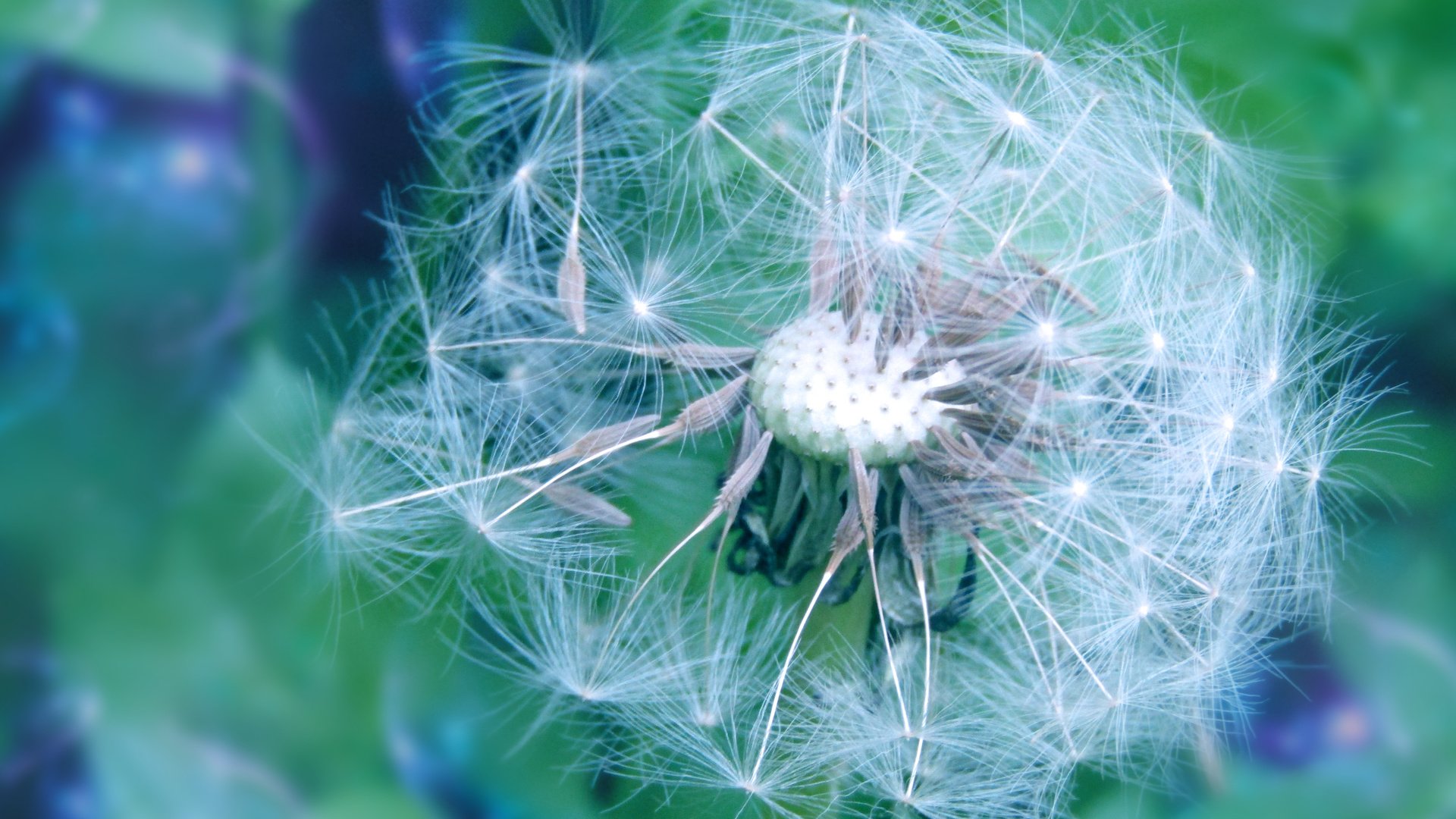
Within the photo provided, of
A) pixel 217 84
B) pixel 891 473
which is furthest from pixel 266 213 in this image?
pixel 891 473

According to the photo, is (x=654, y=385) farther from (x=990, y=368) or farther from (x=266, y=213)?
(x=266, y=213)

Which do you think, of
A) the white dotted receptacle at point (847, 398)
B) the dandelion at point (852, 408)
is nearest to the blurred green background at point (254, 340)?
the dandelion at point (852, 408)

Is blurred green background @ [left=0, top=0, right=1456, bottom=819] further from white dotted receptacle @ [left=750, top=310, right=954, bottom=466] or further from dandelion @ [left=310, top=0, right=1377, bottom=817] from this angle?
white dotted receptacle @ [left=750, top=310, right=954, bottom=466]

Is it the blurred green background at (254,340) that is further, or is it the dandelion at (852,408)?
the blurred green background at (254,340)

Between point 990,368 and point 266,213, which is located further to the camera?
point 266,213

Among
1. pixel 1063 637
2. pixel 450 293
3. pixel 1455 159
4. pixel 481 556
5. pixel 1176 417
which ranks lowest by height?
pixel 481 556

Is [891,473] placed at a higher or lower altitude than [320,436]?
higher

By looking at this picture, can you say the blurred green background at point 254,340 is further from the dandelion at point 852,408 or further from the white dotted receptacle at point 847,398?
the white dotted receptacle at point 847,398

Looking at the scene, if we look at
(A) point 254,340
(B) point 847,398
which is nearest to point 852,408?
(B) point 847,398
